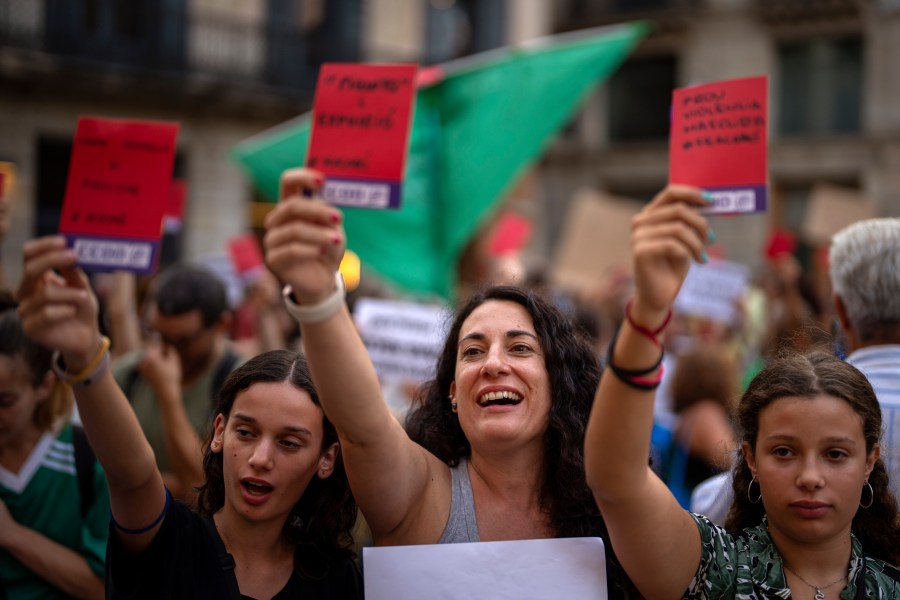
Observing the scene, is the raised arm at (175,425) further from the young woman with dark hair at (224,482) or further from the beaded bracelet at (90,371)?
the beaded bracelet at (90,371)

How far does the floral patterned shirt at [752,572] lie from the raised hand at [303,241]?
0.92 m

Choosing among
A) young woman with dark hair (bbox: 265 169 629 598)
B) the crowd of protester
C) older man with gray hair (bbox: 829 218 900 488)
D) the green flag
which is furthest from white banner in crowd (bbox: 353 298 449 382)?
older man with gray hair (bbox: 829 218 900 488)

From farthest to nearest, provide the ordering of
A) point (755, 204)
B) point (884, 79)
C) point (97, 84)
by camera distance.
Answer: point (884, 79) < point (97, 84) < point (755, 204)

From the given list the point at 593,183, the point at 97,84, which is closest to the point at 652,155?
the point at 593,183

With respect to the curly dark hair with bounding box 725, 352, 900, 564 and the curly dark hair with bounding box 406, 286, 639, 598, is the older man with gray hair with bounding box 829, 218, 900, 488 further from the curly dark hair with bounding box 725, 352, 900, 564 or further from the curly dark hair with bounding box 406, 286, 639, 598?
the curly dark hair with bounding box 406, 286, 639, 598

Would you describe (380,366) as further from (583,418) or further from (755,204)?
(755,204)

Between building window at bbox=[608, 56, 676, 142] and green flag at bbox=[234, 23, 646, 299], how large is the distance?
1825 centimetres

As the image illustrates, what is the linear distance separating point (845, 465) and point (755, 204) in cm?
57

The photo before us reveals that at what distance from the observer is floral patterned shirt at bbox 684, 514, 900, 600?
2.04 m

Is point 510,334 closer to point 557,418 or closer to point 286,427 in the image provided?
point 557,418

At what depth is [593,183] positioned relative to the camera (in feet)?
77.9

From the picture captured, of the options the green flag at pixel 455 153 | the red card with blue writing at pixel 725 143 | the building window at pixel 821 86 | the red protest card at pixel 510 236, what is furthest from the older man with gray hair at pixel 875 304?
the building window at pixel 821 86

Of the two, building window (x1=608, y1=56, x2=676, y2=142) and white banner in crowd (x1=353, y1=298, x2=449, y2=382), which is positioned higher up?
building window (x1=608, y1=56, x2=676, y2=142)

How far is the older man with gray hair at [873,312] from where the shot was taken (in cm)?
257
